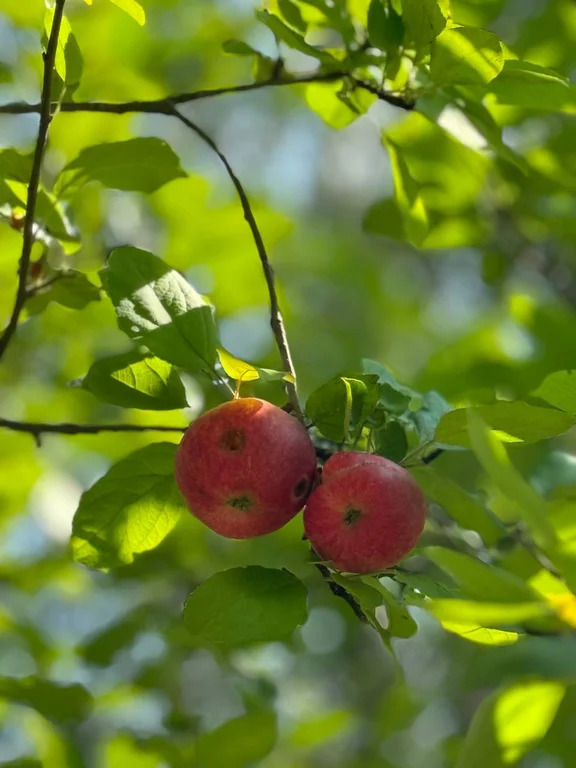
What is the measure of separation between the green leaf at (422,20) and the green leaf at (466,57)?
0.04ft

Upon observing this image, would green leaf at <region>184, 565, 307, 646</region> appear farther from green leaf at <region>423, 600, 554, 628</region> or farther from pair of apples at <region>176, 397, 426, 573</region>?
green leaf at <region>423, 600, 554, 628</region>

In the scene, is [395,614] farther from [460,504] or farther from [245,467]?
[460,504]

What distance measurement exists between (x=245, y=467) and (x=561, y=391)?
0.26m

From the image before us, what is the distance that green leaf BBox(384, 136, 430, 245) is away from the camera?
1.04 metres

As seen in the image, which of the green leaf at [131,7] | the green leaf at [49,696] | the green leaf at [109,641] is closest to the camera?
the green leaf at [131,7]

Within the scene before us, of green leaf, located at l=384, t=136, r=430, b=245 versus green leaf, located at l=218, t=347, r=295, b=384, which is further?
green leaf, located at l=384, t=136, r=430, b=245

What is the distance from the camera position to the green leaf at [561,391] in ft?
2.52

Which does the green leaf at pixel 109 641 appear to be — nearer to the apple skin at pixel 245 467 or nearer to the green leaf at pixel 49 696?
the green leaf at pixel 49 696

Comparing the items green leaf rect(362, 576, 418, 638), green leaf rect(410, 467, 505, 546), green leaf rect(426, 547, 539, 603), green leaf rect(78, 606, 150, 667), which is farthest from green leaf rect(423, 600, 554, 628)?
green leaf rect(78, 606, 150, 667)

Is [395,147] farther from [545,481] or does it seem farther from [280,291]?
[545,481]

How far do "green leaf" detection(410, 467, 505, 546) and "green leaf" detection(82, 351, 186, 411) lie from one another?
22cm

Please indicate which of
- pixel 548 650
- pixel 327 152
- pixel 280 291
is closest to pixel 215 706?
pixel 280 291

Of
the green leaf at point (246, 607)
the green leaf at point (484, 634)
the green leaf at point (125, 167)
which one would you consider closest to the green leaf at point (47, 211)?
the green leaf at point (125, 167)

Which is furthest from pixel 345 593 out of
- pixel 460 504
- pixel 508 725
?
pixel 460 504
